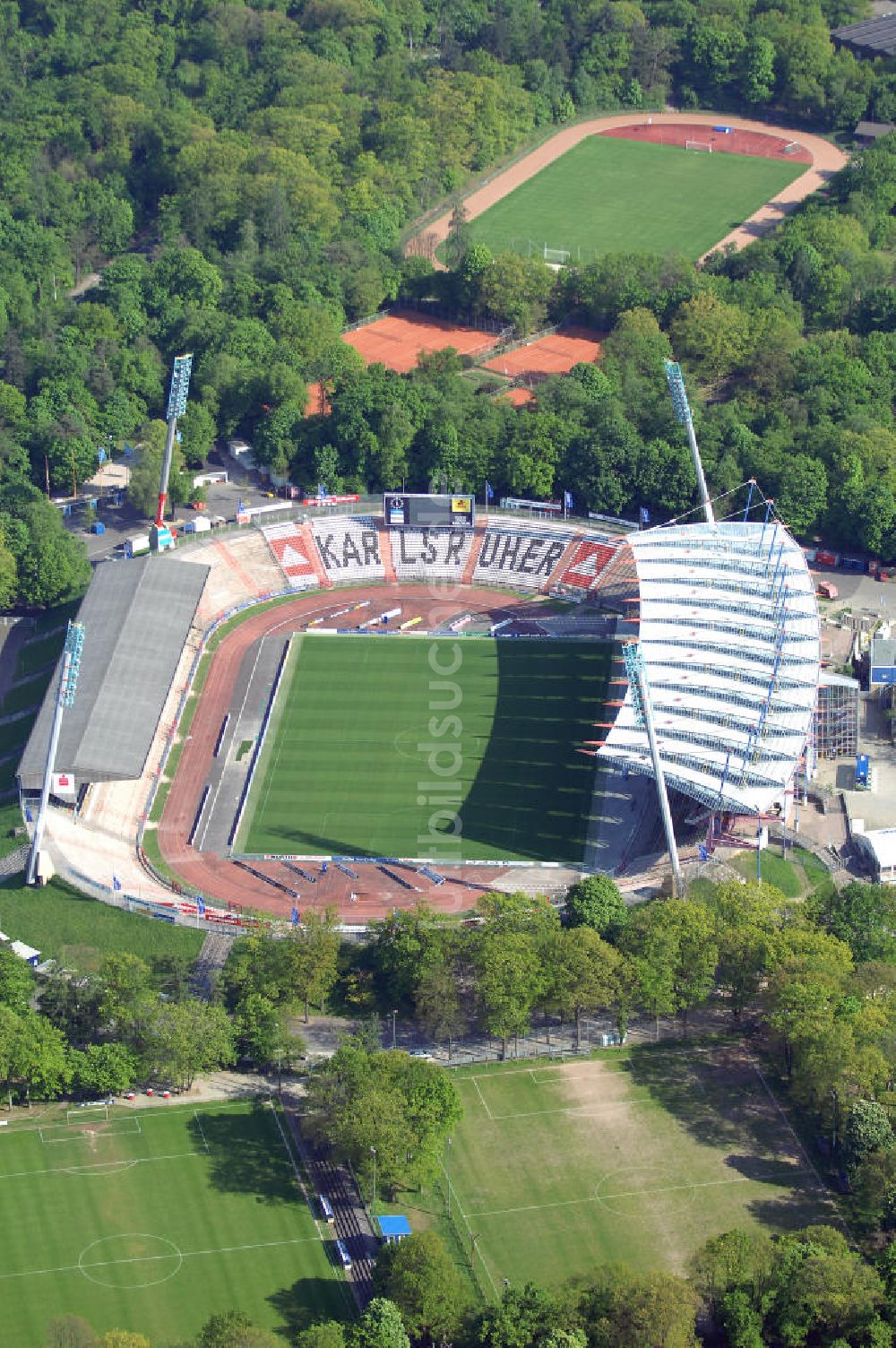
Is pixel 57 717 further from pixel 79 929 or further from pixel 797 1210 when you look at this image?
pixel 797 1210

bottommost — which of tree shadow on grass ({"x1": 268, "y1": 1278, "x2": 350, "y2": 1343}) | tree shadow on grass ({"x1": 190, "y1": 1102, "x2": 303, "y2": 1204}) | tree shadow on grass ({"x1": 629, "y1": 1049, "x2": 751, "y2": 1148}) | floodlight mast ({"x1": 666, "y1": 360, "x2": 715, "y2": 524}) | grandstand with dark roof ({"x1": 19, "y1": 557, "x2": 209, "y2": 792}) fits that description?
tree shadow on grass ({"x1": 190, "y1": 1102, "x2": 303, "y2": 1204})

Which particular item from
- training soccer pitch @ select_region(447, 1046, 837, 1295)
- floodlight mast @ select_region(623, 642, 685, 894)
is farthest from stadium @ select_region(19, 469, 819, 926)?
training soccer pitch @ select_region(447, 1046, 837, 1295)

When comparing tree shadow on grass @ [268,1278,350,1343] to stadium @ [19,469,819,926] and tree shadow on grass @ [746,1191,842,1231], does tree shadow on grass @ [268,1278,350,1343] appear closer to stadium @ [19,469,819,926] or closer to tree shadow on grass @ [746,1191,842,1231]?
tree shadow on grass @ [746,1191,842,1231]

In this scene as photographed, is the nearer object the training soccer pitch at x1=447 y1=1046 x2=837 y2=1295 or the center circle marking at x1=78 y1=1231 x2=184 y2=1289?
the center circle marking at x1=78 y1=1231 x2=184 y2=1289

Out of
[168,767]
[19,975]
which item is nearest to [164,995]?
[19,975]

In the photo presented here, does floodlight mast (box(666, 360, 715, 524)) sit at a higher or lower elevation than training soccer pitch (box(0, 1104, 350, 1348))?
higher

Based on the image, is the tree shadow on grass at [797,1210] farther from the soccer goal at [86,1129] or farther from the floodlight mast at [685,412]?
the floodlight mast at [685,412]

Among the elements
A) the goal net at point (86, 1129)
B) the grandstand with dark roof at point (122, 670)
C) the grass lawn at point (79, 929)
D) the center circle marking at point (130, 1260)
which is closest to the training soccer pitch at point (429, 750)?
the grandstand with dark roof at point (122, 670)

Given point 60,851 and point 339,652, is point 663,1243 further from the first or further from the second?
point 339,652
